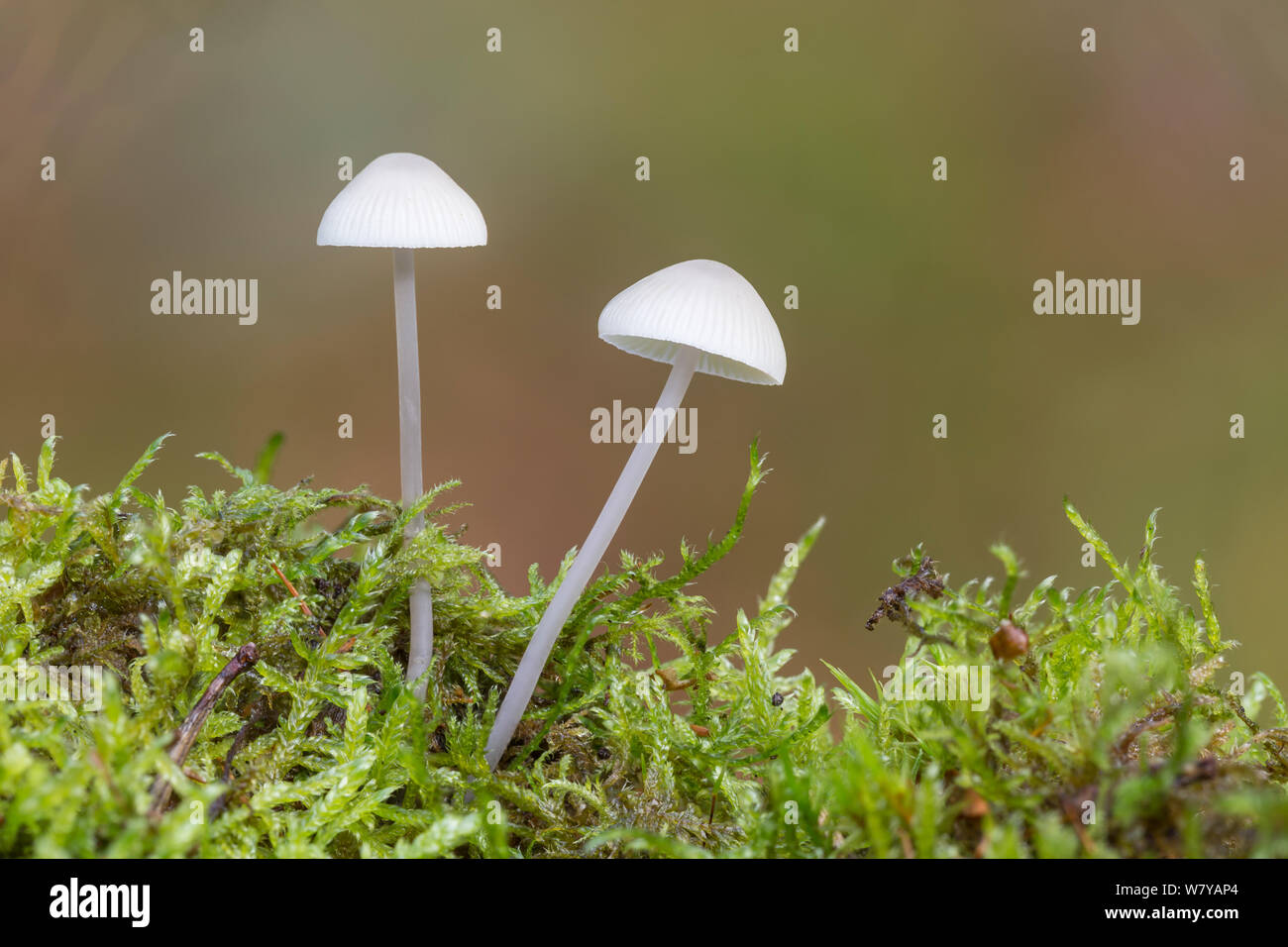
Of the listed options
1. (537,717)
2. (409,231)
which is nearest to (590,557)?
(537,717)

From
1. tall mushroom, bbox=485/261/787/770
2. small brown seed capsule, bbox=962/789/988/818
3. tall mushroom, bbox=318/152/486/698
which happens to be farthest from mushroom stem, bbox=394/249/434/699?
small brown seed capsule, bbox=962/789/988/818

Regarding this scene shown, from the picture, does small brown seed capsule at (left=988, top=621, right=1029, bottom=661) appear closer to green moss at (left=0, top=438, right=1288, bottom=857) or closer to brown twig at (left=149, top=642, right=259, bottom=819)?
green moss at (left=0, top=438, right=1288, bottom=857)

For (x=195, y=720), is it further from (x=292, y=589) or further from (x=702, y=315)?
(x=702, y=315)

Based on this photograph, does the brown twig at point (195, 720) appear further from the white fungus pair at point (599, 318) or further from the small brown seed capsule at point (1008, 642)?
the small brown seed capsule at point (1008, 642)

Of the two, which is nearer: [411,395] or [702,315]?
[702,315]

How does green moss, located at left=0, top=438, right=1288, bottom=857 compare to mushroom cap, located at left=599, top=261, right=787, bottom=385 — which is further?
mushroom cap, located at left=599, top=261, right=787, bottom=385

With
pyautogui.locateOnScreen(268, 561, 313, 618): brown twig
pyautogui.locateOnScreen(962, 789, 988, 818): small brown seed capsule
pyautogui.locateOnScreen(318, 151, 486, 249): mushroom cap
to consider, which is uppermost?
pyautogui.locateOnScreen(318, 151, 486, 249): mushroom cap
